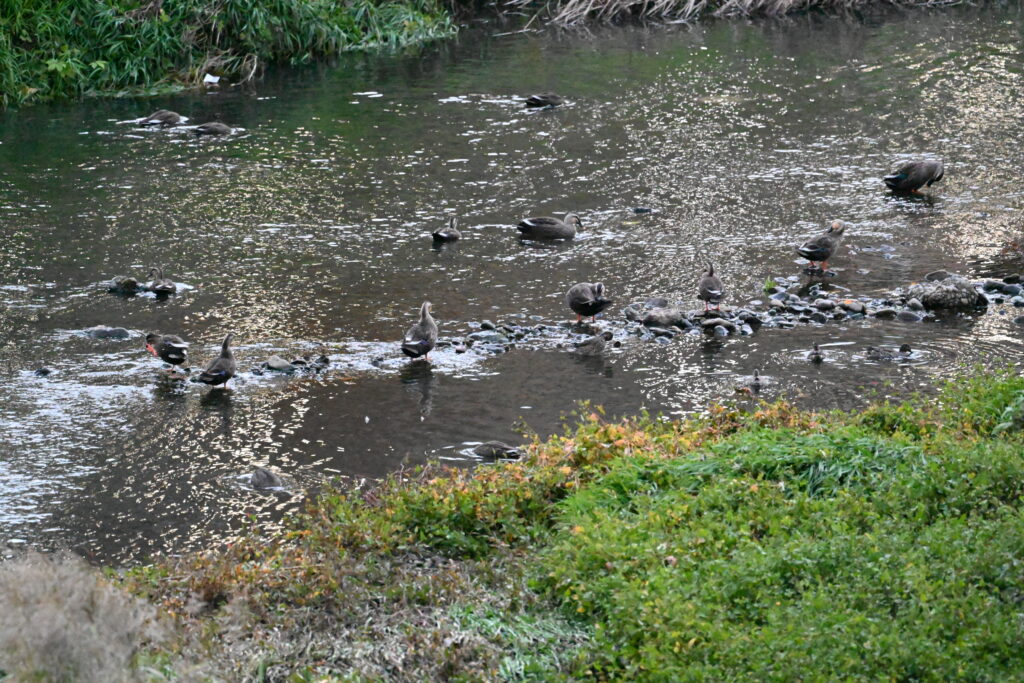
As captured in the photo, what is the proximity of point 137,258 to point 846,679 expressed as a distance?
11.7 meters

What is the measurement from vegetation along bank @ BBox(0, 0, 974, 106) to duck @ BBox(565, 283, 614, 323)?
15.9m

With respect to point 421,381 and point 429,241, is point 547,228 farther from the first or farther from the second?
point 421,381

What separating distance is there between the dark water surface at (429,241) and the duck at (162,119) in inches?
16.9

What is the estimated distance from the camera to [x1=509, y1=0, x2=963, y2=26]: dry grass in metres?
33.0

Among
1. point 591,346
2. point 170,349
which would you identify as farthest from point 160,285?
point 591,346

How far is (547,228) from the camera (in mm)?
15500

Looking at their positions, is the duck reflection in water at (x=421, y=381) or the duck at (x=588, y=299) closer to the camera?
the duck reflection in water at (x=421, y=381)

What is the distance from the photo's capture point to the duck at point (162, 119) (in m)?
22.3

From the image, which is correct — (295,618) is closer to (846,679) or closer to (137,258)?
(846,679)

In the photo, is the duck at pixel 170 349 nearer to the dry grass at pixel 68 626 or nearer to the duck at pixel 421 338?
the duck at pixel 421 338

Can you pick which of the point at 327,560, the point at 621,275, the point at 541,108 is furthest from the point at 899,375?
the point at 541,108

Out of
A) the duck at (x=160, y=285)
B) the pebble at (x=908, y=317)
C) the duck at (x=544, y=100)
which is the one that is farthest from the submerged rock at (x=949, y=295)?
the duck at (x=544, y=100)

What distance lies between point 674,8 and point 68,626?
100ft

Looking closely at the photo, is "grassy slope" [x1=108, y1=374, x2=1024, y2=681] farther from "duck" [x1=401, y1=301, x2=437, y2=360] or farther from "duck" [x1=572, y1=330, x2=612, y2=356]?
"duck" [x1=572, y1=330, x2=612, y2=356]
